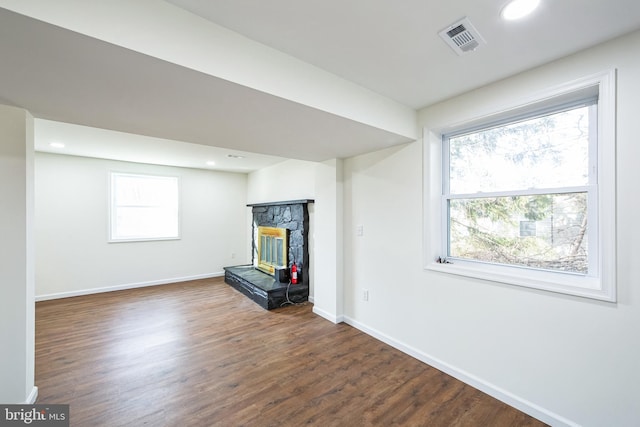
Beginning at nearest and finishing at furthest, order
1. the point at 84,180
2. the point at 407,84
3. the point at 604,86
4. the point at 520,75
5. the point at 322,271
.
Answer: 1. the point at 604,86
2. the point at 520,75
3. the point at 407,84
4. the point at 322,271
5. the point at 84,180

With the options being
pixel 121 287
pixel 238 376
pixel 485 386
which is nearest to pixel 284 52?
pixel 238 376

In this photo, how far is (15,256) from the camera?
1771 mm

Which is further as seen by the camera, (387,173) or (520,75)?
(387,173)

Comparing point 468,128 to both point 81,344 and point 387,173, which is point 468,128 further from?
point 81,344

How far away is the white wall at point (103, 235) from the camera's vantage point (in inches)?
167

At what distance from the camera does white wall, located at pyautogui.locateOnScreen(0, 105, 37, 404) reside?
68.1 inches

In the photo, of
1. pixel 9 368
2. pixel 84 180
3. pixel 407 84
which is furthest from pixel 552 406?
pixel 84 180

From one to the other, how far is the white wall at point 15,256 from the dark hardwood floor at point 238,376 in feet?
1.17

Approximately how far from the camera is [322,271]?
3588mm

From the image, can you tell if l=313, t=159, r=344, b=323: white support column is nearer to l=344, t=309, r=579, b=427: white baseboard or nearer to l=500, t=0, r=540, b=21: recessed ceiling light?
l=344, t=309, r=579, b=427: white baseboard

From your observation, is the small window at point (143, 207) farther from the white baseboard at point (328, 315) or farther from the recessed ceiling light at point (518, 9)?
the recessed ceiling light at point (518, 9)

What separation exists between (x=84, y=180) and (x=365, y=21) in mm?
5435

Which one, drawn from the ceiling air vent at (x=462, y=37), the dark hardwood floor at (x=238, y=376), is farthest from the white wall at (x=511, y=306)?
the ceiling air vent at (x=462, y=37)

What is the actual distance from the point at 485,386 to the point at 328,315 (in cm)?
186
